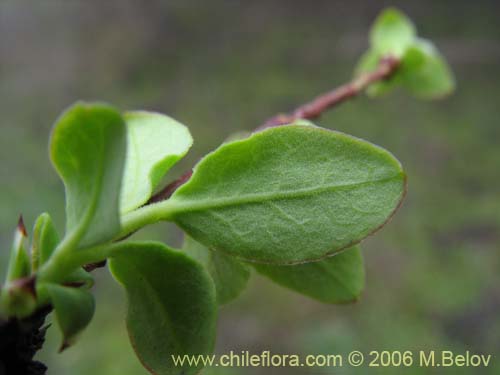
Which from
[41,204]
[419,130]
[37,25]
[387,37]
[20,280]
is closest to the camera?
[20,280]

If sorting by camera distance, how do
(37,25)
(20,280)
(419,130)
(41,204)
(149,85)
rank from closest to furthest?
(20,280)
(41,204)
(419,130)
(149,85)
(37,25)

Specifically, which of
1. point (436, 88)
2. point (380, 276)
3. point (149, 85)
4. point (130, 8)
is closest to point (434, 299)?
point (380, 276)

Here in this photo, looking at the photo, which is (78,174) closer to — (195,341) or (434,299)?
(195,341)

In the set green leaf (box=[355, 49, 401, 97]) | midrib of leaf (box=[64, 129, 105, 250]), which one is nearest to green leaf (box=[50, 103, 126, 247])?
midrib of leaf (box=[64, 129, 105, 250])

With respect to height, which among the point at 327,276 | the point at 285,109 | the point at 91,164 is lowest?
the point at 285,109

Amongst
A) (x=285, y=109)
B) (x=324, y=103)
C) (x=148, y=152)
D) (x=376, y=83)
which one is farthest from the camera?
(x=285, y=109)

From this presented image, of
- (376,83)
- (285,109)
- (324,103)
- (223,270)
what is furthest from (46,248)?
(285,109)

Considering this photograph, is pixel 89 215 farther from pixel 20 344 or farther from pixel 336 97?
pixel 336 97
